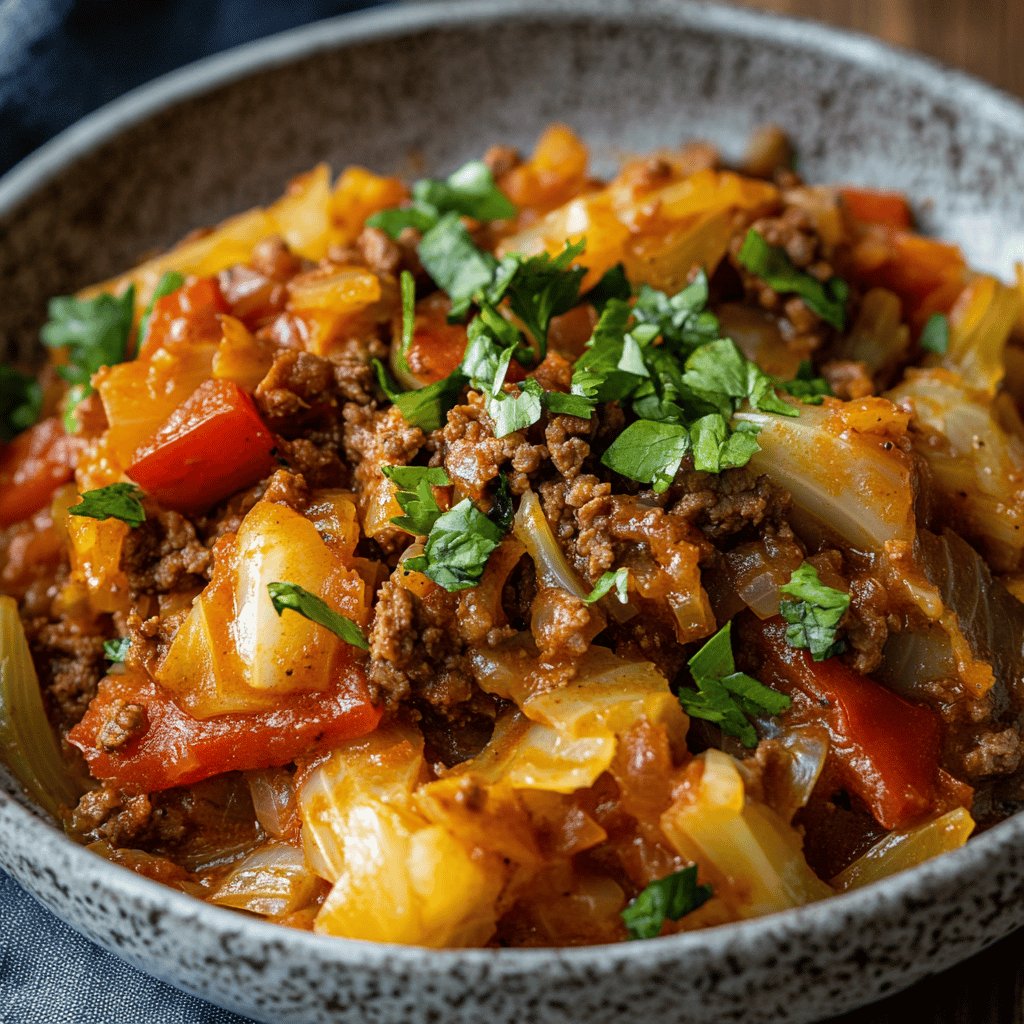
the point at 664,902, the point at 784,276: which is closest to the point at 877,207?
the point at 784,276

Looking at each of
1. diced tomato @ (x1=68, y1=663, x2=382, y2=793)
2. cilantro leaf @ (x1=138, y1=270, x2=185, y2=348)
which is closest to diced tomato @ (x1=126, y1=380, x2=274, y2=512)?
diced tomato @ (x1=68, y1=663, x2=382, y2=793)

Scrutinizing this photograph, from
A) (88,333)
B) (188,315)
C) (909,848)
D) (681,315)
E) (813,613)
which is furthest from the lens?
(88,333)

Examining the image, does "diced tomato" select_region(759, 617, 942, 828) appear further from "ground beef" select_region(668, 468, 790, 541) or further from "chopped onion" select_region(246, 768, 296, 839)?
"chopped onion" select_region(246, 768, 296, 839)

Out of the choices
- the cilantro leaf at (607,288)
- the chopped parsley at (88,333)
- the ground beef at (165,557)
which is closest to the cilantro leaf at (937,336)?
the cilantro leaf at (607,288)

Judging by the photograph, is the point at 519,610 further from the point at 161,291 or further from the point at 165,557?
the point at 161,291

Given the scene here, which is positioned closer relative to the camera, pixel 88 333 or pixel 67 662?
pixel 67 662
